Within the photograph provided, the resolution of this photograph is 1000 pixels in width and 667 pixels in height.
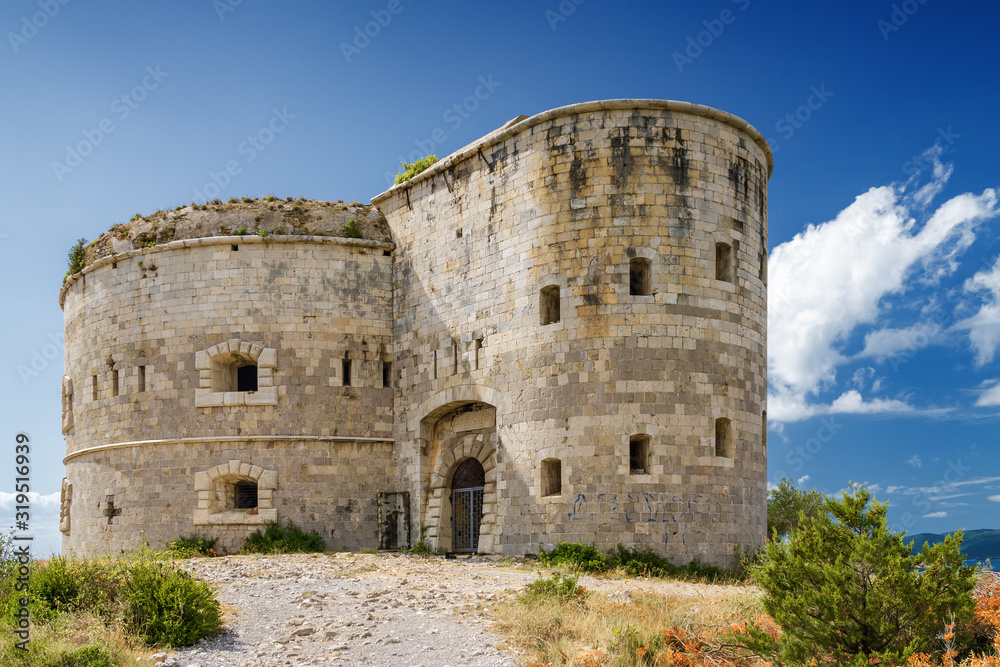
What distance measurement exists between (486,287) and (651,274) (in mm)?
3852

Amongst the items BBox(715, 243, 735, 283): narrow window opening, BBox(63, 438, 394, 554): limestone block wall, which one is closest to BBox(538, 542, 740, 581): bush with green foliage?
BBox(715, 243, 735, 283): narrow window opening

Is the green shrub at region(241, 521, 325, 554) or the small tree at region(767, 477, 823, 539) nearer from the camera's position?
the green shrub at region(241, 521, 325, 554)

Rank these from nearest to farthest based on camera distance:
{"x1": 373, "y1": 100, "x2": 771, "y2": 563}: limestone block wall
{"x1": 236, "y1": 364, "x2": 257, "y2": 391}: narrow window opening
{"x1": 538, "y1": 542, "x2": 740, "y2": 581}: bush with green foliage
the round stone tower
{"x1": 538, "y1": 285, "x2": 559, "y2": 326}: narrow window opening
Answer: {"x1": 538, "y1": 542, "x2": 740, "y2": 581}: bush with green foliage, {"x1": 373, "y1": 100, "x2": 771, "y2": 563}: limestone block wall, {"x1": 538, "y1": 285, "x2": 559, "y2": 326}: narrow window opening, the round stone tower, {"x1": 236, "y1": 364, "x2": 257, "y2": 391}: narrow window opening

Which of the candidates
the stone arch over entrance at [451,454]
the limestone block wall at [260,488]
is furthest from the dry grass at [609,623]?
the limestone block wall at [260,488]

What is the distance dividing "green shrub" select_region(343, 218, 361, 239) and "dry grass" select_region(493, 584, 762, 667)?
12.7 metres

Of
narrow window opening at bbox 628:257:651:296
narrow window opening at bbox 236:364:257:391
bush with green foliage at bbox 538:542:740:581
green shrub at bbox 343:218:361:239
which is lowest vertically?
bush with green foliage at bbox 538:542:740:581

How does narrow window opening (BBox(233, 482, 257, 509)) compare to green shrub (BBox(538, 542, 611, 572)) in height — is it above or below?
above

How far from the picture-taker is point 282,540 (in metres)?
20.7

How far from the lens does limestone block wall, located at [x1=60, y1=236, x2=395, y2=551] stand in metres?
21.7

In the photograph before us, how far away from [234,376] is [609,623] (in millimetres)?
14122

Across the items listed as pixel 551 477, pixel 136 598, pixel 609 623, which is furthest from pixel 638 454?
pixel 136 598

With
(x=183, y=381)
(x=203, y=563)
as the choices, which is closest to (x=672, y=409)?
(x=203, y=563)

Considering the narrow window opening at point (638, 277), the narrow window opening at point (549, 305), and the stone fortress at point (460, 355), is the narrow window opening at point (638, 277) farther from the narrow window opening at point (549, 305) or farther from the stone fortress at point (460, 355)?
the narrow window opening at point (549, 305)

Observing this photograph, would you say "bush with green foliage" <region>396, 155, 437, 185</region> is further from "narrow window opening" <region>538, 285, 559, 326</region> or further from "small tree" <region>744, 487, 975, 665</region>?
"small tree" <region>744, 487, 975, 665</region>
